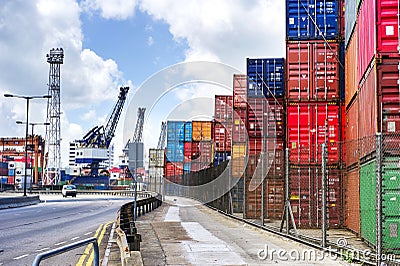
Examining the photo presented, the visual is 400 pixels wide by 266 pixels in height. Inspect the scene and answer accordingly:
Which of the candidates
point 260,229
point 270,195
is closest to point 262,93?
point 270,195

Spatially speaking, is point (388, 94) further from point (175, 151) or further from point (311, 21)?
point (175, 151)

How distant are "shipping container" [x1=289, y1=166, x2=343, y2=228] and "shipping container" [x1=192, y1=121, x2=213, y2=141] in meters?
43.7

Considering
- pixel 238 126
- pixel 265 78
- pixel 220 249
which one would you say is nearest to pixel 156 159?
pixel 238 126

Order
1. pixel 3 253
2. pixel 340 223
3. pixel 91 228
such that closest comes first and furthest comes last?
pixel 3 253
pixel 340 223
pixel 91 228

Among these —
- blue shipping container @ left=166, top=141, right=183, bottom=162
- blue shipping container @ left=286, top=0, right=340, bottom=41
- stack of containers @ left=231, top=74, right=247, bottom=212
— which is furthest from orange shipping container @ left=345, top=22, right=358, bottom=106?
blue shipping container @ left=166, top=141, right=183, bottom=162

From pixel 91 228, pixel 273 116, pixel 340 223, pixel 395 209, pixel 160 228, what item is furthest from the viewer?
pixel 273 116

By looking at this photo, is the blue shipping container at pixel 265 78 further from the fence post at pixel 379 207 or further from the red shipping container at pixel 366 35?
the fence post at pixel 379 207

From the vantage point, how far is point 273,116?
980 inches

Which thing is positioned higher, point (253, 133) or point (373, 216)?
point (253, 133)

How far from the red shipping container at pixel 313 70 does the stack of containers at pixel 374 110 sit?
4923 mm

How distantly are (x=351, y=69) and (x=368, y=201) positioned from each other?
7.16 meters

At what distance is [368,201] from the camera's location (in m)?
13.4

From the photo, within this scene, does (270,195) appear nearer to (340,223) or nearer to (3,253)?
(340,223)

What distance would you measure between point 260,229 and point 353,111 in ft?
15.4
